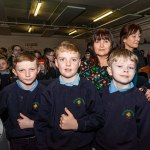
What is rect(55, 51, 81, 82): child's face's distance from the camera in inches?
61.0

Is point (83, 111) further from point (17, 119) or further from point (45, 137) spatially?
point (17, 119)

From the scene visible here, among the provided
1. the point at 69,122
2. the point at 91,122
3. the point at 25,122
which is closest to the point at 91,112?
the point at 91,122

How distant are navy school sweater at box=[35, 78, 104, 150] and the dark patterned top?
32 cm

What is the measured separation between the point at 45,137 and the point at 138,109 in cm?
74

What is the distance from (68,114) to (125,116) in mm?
429

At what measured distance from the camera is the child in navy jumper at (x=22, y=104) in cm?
174

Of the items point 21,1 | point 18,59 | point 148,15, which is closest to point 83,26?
point 148,15

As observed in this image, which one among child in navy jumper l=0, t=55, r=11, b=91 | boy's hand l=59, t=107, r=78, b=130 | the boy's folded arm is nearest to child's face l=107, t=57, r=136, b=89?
the boy's folded arm

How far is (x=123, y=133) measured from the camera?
4.82 feet

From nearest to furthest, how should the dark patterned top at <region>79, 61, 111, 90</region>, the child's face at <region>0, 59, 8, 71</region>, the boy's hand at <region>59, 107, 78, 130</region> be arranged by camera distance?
the boy's hand at <region>59, 107, 78, 130</region> → the dark patterned top at <region>79, 61, 111, 90</region> → the child's face at <region>0, 59, 8, 71</region>

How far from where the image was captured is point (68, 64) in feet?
5.05

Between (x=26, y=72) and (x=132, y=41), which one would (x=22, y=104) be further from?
(x=132, y=41)

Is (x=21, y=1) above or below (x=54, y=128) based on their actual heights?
above

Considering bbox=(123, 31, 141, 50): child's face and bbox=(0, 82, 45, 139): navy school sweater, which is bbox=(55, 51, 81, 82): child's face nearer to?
bbox=(0, 82, 45, 139): navy school sweater
